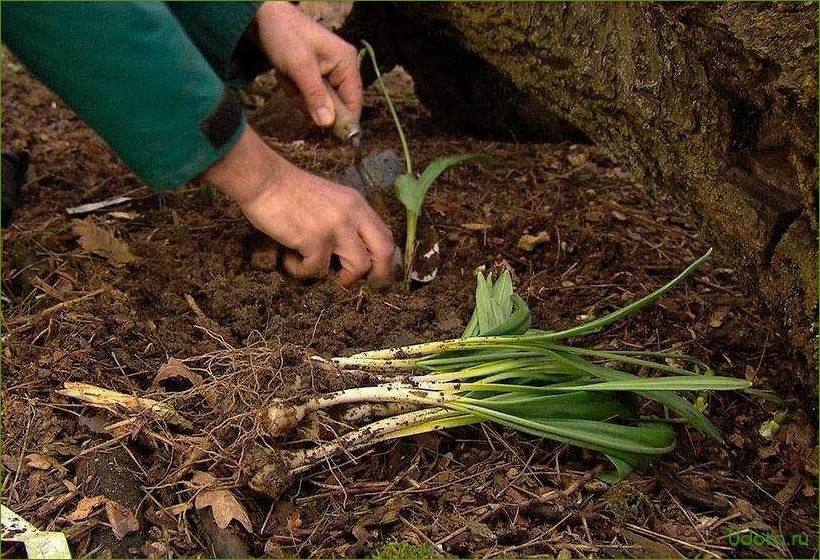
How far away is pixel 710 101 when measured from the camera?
4.93 feet

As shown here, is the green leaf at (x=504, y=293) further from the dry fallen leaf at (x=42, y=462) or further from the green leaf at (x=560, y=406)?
the dry fallen leaf at (x=42, y=462)

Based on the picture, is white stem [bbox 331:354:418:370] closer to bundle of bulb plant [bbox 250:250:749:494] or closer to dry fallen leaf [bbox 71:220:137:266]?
bundle of bulb plant [bbox 250:250:749:494]

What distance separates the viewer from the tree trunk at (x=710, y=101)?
129 cm

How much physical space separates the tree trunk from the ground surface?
24cm

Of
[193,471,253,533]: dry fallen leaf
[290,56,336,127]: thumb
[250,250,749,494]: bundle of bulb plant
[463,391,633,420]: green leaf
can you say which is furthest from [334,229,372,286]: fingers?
[193,471,253,533]: dry fallen leaf

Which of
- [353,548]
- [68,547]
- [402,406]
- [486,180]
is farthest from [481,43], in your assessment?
[68,547]

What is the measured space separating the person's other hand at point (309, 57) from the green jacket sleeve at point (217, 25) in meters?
0.06

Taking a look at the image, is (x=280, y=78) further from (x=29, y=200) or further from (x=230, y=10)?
(x=29, y=200)

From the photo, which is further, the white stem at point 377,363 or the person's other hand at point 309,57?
the person's other hand at point 309,57

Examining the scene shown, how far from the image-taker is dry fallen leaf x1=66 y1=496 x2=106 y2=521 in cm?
122

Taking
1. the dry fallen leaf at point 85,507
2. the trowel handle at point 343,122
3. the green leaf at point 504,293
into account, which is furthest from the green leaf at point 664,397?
the trowel handle at point 343,122

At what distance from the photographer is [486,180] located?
7.62 ft

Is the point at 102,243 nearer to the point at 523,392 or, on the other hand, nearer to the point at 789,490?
the point at 523,392

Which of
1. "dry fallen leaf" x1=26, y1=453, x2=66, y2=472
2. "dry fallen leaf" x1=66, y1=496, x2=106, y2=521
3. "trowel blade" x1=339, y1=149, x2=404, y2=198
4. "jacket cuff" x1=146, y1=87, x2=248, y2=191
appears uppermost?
"jacket cuff" x1=146, y1=87, x2=248, y2=191
